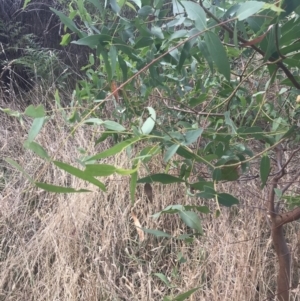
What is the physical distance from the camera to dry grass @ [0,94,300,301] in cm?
122

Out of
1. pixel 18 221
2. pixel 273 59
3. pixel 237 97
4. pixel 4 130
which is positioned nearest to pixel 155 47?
pixel 273 59

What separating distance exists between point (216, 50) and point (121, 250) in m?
1.22

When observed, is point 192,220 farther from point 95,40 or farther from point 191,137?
point 95,40

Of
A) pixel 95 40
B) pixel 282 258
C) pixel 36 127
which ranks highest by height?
pixel 95 40

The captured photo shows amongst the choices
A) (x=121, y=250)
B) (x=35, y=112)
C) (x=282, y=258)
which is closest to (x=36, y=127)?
(x=35, y=112)

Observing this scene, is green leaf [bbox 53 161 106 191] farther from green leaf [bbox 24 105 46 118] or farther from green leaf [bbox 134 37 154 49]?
green leaf [bbox 134 37 154 49]

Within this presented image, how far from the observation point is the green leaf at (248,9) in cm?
34

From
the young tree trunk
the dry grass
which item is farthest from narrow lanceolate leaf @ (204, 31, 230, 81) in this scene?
the dry grass

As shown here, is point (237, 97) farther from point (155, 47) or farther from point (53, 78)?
point (53, 78)

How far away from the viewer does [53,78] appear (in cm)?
245

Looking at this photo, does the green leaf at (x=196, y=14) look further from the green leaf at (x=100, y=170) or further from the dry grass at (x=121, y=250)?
the dry grass at (x=121, y=250)

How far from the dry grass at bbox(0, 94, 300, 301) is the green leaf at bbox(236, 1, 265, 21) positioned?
2.77ft

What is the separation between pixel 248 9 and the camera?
0.35 m

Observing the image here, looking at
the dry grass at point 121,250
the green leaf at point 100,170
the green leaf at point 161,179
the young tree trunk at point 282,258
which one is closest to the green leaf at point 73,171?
the green leaf at point 100,170
